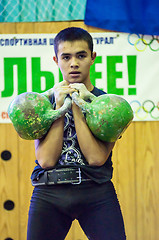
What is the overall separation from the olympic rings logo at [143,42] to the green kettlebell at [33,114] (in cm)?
135

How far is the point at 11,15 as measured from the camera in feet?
7.61

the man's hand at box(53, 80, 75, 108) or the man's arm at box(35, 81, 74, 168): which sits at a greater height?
the man's hand at box(53, 80, 75, 108)

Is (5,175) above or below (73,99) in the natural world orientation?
below

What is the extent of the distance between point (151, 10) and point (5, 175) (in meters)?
1.61

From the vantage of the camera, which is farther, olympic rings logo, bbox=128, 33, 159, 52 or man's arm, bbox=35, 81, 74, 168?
olympic rings logo, bbox=128, 33, 159, 52

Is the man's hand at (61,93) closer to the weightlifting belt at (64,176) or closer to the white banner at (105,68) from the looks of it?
the weightlifting belt at (64,176)

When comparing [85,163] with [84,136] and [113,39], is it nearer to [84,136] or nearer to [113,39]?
[84,136]

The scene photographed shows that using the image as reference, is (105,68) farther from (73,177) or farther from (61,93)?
(73,177)

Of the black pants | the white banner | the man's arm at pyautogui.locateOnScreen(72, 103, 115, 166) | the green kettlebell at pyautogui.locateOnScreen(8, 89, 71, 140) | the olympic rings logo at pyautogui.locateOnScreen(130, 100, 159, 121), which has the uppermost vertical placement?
the white banner

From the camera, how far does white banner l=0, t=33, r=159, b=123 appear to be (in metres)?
2.33

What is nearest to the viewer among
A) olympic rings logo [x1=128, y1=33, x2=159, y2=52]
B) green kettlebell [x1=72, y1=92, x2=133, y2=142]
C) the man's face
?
green kettlebell [x1=72, y1=92, x2=133, y2=142]

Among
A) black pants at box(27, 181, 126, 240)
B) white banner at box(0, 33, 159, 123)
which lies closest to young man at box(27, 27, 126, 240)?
black pants at box(27, 181, 126, 240)

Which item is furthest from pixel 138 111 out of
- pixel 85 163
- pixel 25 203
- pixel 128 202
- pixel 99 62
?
pixel 85 163

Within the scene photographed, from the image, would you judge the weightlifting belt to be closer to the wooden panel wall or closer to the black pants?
the black pants
